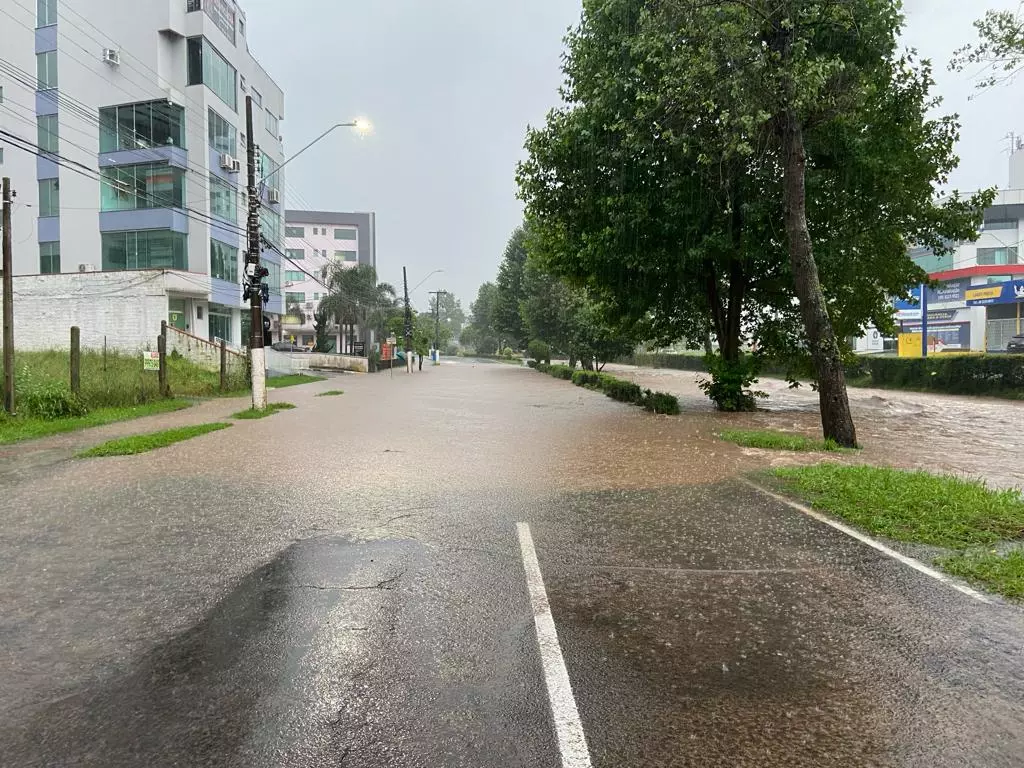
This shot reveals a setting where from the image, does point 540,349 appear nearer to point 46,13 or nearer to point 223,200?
point 223,200

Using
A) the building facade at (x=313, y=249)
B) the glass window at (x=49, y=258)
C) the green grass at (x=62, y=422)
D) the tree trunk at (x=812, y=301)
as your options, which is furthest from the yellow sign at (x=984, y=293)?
the building facade at (x=313, y=249)

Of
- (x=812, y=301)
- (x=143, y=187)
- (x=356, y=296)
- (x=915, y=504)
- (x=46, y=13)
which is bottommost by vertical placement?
(x=915, y=504)

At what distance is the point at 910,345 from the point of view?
3766 cm

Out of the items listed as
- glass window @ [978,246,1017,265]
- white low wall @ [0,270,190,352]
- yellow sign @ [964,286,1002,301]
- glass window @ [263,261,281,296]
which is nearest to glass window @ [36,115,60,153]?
white low wall @ [0,270,190,352]

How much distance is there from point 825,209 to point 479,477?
41.9ft

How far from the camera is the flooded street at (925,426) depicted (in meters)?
10.3

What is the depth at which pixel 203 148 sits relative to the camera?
3562 cm

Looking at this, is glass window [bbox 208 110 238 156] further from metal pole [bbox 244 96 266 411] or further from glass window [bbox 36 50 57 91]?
metal pole [bbox 244 96 266 411]

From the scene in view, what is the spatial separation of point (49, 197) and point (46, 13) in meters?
9.57

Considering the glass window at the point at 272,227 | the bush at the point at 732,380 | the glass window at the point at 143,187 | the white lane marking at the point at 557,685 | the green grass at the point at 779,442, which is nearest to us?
the white lane marking at the point at 557,685

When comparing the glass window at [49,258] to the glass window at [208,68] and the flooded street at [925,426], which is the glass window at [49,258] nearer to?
the glass window at [208,68]

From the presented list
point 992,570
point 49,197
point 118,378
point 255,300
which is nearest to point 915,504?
point 992,570

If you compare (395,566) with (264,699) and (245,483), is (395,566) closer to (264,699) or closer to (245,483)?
(264,699)

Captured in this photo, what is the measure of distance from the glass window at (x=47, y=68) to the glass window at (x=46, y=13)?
147 cm
